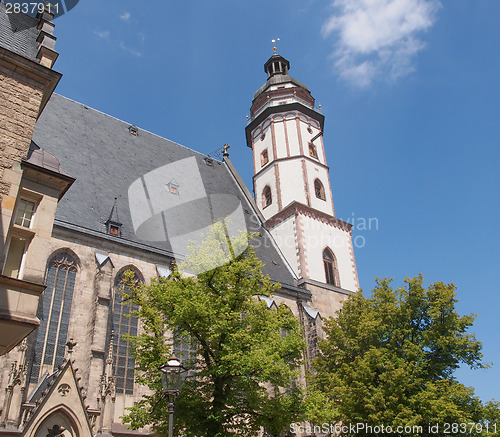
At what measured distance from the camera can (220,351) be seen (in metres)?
11.0

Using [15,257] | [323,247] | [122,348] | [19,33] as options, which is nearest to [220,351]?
[15,257]

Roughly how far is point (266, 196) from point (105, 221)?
40.5ft

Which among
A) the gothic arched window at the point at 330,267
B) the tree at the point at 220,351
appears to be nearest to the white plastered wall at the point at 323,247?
the gothic arched window at the point at 330,267

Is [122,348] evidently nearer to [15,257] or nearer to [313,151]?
[15,257]

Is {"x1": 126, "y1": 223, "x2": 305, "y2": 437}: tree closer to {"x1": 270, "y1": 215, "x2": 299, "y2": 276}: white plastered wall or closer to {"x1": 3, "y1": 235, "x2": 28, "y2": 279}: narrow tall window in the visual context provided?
{"x1": 3, "y1": 235, "x2": 28, "y2": 279}: narrow tall window

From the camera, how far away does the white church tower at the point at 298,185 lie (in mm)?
24938

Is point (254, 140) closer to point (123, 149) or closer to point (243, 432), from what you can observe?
point (123, 149)

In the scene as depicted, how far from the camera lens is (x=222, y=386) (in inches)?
439

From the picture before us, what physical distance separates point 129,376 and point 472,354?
10.9 m

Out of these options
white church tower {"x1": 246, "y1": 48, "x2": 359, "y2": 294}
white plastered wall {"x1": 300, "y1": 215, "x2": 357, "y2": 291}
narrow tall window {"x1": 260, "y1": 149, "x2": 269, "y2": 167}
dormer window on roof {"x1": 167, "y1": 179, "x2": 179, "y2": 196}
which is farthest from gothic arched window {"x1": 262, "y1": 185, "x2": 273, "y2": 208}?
dormer window on roof {"x1": 167, "y1": 179, "x2": 179, "y2": 196}

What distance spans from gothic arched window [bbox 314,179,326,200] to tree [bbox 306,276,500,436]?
33.5 ft

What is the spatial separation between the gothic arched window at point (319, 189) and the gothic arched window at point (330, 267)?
10.9 ft

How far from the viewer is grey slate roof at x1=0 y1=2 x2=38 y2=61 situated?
380 inches

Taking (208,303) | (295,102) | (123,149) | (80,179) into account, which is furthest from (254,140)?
(208,303)
